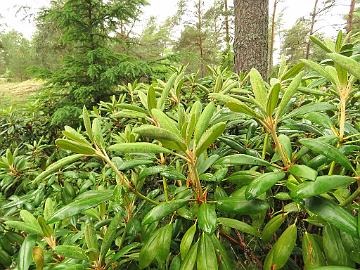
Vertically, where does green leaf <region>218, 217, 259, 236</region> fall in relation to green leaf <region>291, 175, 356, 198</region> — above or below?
below

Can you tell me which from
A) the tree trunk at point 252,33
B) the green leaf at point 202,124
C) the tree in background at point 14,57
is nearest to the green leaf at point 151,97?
the green leaf at point 202,124

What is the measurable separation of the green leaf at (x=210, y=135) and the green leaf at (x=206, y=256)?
0.23m

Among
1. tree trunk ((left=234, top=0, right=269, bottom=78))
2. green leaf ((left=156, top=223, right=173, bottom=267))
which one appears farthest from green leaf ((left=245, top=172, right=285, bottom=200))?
tree trunk ((left=234, top=0, right=269, bottom=78))

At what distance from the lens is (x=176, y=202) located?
27.5 inches

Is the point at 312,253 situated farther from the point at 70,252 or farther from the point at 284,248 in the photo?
the point at 70,252

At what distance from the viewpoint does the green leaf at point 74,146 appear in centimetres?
68

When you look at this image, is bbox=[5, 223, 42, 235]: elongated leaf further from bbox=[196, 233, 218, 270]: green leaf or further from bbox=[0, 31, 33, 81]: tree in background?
bbox=[0, 31, 33, 81]: tree in background

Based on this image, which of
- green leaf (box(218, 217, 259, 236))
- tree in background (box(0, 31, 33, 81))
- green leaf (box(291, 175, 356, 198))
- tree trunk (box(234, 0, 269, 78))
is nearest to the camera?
green leaf (box(291, 175, 356, 198))

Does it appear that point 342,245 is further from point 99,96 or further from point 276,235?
point 99,96

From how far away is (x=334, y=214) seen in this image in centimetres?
56

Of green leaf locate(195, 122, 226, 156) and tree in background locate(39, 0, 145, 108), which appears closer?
green leaf locate(195, 122, 226, 156)

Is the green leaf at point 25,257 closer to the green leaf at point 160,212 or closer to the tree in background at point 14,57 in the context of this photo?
the green leaf at point 160,212

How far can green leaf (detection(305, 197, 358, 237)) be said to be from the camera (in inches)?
21.2

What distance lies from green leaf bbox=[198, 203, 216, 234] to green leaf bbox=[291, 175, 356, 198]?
0.17 meters
